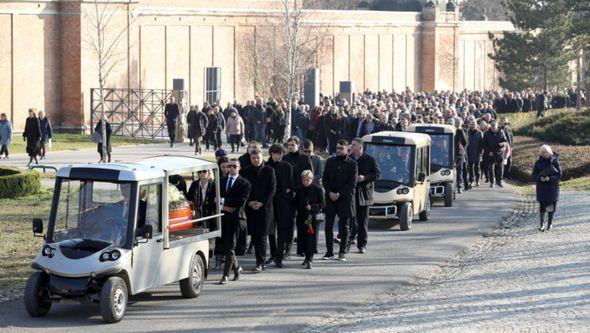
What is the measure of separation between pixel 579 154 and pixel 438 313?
28852mm

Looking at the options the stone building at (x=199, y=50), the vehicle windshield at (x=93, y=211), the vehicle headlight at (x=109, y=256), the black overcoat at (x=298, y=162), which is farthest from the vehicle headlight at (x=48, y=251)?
the stone building at (x=199, y=50)

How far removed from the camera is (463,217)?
27688 millimetres

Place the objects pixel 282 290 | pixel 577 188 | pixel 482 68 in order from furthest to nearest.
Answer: pixel 482 68, pixel 577 188, pixel 282 290

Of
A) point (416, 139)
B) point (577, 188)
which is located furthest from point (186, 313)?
point (577, 188)

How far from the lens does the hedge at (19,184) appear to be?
28.6 meters

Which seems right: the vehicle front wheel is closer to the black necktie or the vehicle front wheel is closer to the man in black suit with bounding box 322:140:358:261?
the black necktie

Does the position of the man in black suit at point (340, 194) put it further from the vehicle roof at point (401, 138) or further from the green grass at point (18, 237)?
the vehicle roof at point (401, 138)

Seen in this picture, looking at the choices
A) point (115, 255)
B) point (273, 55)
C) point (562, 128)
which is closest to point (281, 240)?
point (115, 255)

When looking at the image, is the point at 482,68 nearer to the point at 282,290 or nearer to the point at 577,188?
the point at 577,188

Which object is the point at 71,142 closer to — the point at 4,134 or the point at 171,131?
the point at 171,131

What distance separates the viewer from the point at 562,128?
50.1 metres

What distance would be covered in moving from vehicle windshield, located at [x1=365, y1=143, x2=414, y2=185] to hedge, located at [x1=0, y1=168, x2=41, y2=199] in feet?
25.0

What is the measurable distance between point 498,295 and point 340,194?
4.00 m

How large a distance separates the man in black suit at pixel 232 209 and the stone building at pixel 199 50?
33169mm
